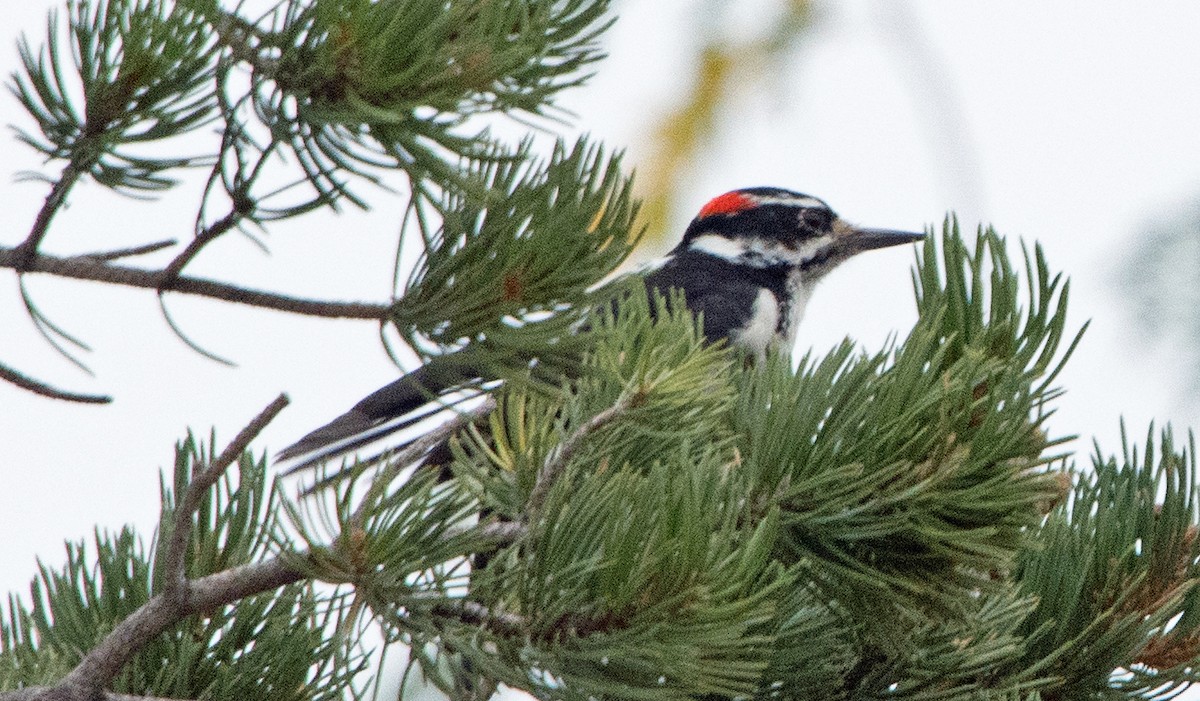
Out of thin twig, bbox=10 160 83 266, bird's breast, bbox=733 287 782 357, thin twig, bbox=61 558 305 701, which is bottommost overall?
thin twig, bbox=61 558 305 701

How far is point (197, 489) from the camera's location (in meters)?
1.21

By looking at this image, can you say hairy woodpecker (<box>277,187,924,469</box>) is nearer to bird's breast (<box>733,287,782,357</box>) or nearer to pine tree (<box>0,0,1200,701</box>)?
bird's breast (<box>733,287,782,357</box>)

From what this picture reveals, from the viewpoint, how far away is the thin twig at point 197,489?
1.16 meters

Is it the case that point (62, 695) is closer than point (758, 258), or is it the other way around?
point (62, 695)

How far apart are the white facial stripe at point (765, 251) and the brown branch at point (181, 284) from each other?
8.76 feet

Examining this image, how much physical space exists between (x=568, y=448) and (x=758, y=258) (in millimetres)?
2852

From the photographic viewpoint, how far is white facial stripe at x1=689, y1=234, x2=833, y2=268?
402cm

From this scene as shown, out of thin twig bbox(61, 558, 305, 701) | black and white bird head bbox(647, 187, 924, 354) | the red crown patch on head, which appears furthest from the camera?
the red crown patch on head

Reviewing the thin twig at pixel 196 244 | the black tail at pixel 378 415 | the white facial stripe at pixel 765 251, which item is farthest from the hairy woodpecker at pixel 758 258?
the thin twig at pixel 196 244

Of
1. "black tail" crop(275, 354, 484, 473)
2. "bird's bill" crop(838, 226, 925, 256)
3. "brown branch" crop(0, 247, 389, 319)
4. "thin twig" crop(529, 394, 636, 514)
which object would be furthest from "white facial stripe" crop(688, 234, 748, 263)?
"thin twig" crop(529, 394, 636, 514)

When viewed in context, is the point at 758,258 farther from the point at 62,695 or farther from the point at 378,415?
the point at 62,695

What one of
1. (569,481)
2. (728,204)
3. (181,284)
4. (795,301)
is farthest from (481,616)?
(728,204)

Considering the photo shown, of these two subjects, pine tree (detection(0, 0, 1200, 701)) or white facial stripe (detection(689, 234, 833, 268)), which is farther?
white facial stripe (detection(689, 234, 833, 268))

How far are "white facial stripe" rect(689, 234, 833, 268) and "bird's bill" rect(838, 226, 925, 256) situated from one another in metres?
0.05
